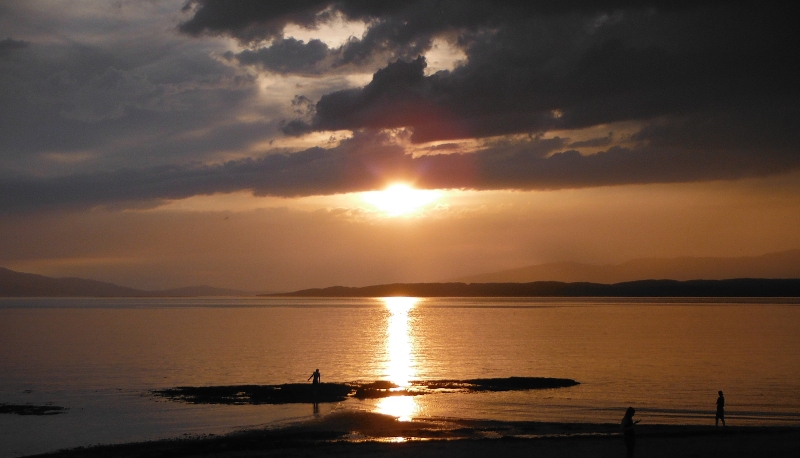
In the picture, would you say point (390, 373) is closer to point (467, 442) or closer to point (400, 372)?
point (400, 372)

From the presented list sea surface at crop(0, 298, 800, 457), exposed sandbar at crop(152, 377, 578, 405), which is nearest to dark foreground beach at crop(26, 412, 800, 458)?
sea surface at crop(0, 298, 800, 457)

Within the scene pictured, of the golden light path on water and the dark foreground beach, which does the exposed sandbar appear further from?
the dark foreground beach

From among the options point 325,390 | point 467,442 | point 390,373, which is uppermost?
point 467,442

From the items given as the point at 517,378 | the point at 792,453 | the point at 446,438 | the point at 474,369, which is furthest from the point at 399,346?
the point at 792,453

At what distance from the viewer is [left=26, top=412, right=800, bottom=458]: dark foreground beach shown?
29.1m

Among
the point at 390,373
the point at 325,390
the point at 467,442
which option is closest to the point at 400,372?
the point at 390,373

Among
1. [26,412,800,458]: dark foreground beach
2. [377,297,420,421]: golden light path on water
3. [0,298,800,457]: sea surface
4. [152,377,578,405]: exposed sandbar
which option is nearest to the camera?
[26,412,800,458]: dark foreground beach

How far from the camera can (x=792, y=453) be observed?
2702cm

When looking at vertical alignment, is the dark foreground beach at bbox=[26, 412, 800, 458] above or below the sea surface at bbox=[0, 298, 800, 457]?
above

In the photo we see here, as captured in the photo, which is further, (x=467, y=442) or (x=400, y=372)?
(x=400, y=372)

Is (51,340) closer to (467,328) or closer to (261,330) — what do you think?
(261,330)

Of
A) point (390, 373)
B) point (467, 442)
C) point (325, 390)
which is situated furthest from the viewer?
point (390, 373)

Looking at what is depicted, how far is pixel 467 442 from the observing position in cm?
3175

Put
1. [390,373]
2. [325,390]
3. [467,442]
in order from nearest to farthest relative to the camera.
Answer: [467,442], [325,390], [390,373]
